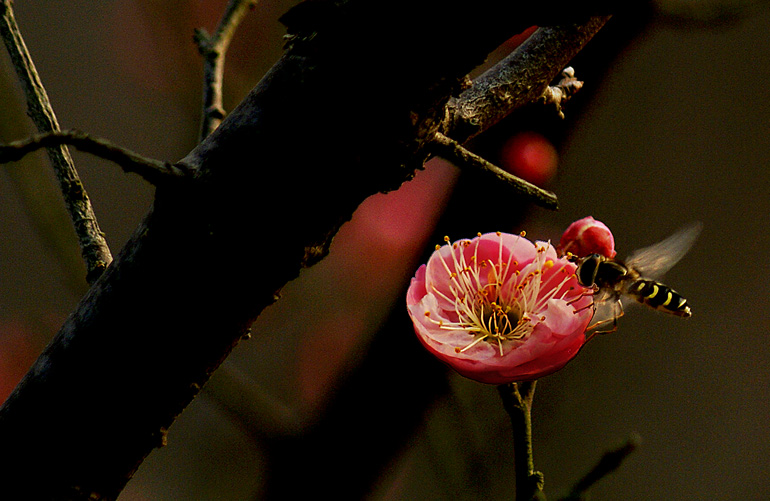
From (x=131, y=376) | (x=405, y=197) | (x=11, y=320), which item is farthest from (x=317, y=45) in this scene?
(x=11, y=320)

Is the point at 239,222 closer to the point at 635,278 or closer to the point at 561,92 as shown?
the point at 561,92

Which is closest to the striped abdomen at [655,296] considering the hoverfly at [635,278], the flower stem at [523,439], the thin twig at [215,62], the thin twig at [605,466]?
the hoverfly at [635,278]

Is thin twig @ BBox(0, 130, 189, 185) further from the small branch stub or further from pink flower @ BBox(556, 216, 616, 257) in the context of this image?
pink flower @ BBox(556, 216, 616, 257)

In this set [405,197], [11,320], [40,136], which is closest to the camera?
[40,136]

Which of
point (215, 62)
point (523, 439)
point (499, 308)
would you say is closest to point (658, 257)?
point (499, 308)

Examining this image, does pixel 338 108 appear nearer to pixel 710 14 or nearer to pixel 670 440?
pixel 710 14

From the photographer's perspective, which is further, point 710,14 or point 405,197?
point 405,197
